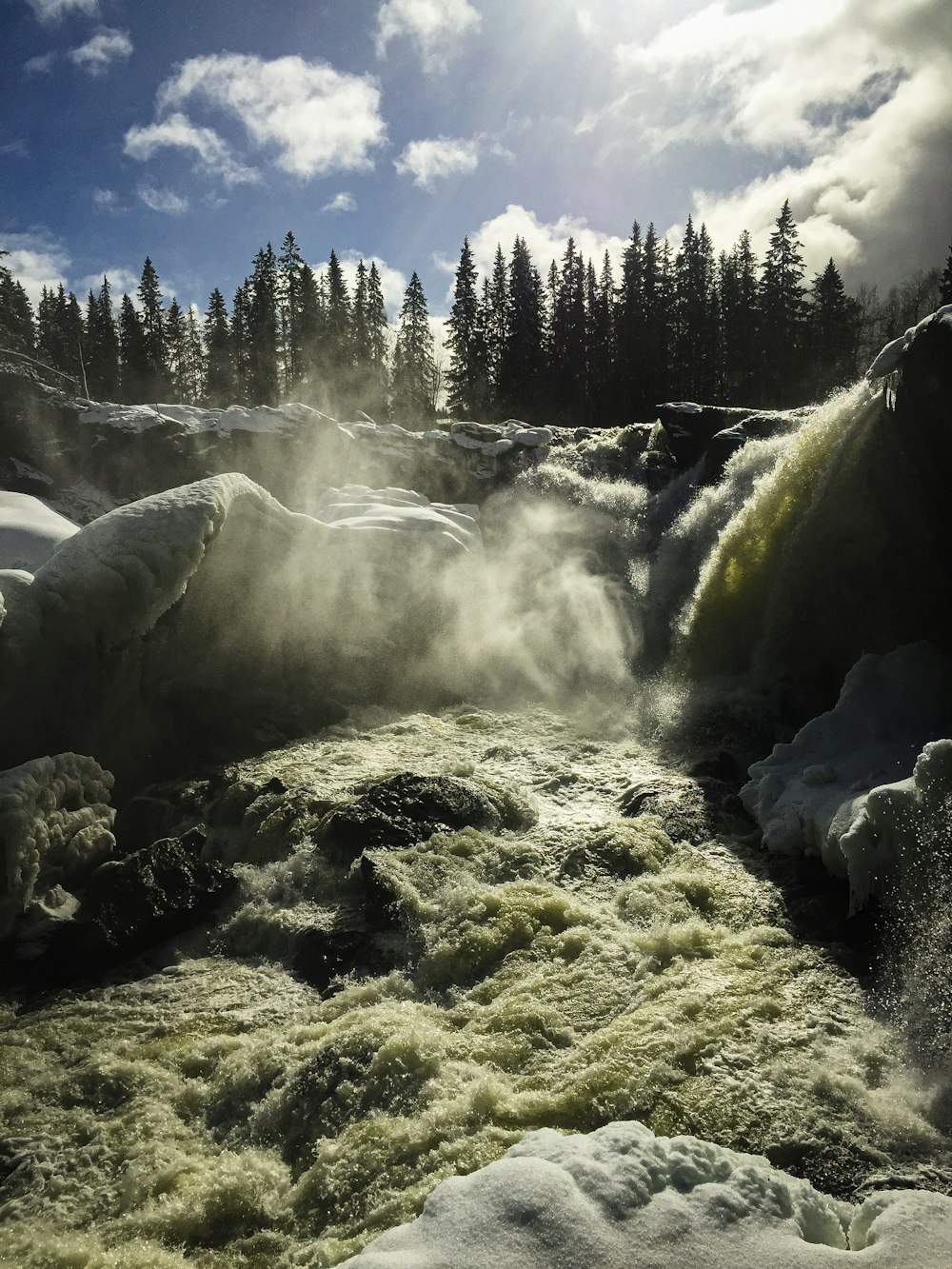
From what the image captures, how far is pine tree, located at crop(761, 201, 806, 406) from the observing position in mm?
39344

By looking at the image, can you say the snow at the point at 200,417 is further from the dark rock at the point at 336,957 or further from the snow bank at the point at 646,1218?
the snow bank at the point at 646,1218

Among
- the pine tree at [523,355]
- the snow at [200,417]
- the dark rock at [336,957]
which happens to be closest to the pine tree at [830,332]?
the pine tree at [523,355]

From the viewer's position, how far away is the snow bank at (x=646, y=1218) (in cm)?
280

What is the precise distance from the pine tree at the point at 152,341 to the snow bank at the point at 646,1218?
4997 centimetres

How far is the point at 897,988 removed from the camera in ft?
15.6

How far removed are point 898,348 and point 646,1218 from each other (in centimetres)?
862

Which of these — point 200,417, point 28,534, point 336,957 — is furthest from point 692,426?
point 336,957

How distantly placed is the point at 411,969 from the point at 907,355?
7.86 metres

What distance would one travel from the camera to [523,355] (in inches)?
1654

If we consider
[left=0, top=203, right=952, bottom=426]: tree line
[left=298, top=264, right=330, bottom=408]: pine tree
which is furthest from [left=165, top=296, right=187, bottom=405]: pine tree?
[left=298, top=264, right=330, bottom=408]: pine tree

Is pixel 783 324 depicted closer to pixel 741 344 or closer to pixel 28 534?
pixel 741 344

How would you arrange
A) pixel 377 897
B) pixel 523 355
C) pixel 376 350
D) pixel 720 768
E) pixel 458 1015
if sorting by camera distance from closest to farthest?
pixel 458 1015
pixel 377 897
pixel 720 768
pixel 523 355
pixel 376 350

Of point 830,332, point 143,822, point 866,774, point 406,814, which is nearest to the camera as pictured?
point 866,774

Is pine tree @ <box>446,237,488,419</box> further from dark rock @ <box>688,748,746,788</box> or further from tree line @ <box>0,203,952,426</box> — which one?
dark rock @ <box>688,748,746,788</box>
